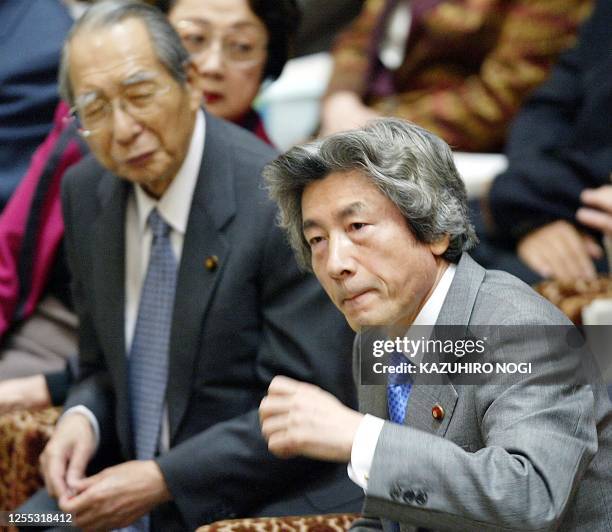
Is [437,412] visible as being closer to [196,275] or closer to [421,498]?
[421,498]

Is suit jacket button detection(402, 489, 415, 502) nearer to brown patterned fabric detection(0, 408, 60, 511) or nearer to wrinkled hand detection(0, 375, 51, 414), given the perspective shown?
brown patterned fabric detection(0, 408, 60, 511)

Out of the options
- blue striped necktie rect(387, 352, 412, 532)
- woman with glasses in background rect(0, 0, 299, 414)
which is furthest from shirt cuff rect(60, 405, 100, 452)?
blue striped necktie rect(387, 352, 412, 532)

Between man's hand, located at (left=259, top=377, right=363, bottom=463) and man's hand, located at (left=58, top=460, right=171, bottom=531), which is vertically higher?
man's hand, located at (left=259, top=377, right=363, bottom=463)

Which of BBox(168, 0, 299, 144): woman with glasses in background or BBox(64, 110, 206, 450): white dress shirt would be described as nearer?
BBox(64, 110, 206, 450): white dress shirt

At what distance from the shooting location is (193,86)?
1.96m

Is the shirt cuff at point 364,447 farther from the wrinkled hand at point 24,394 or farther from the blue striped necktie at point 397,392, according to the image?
the wrinkled hand at point 24,394

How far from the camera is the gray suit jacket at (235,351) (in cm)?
178

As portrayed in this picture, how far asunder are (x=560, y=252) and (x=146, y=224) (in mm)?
878

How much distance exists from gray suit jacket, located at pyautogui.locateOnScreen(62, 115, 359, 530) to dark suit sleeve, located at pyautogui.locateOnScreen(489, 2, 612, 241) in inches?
26.4

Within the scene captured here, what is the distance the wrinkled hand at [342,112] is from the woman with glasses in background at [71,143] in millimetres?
312

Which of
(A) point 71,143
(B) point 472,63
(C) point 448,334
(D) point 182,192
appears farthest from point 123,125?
(B) point 472,63

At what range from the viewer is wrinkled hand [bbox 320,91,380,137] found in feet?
9.01

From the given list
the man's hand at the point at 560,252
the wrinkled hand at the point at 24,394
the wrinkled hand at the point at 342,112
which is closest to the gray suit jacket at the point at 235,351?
the wrinkled hand at the point at 24,394

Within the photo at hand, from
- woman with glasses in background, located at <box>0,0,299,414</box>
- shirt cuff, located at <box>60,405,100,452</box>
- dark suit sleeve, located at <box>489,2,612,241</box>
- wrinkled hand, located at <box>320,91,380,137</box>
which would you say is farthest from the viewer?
wrinkled hand, located at <box>320,91,380,137</box>
